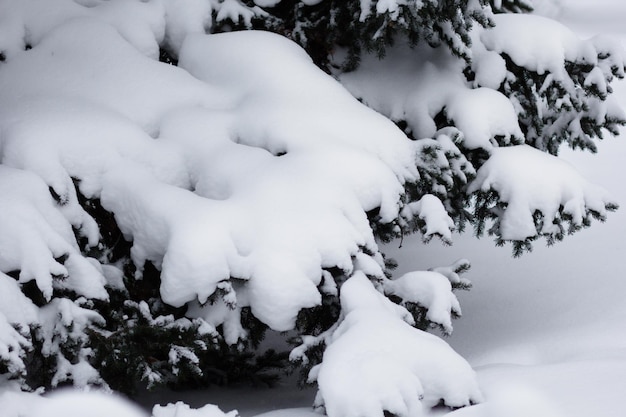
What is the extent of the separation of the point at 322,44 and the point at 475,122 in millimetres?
1370

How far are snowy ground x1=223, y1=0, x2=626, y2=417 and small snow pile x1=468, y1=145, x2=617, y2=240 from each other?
83 centimetres

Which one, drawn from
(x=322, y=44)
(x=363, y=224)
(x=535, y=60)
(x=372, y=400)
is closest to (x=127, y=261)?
(x=363, y=224)

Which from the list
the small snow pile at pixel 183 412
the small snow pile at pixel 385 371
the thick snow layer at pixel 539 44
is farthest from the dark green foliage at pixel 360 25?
the small snow pile at pixel 183 412

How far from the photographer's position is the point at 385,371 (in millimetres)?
3148

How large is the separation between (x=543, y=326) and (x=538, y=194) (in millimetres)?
1290

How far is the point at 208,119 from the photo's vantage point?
4410mm

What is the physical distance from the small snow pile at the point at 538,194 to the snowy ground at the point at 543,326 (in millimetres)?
834

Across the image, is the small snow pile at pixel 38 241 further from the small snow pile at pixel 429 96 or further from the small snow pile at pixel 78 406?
the small snow pile at pixel 429 96

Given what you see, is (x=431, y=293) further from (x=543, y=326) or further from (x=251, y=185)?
(x=543, y=326)

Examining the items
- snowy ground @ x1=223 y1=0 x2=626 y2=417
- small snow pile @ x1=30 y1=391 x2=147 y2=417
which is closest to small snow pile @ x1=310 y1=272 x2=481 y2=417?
snowy ground @ x1=223 y1=0 x2=626 y2=417

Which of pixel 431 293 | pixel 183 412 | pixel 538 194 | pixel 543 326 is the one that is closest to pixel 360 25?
pixel 538 194

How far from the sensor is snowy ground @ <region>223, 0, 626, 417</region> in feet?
10.5

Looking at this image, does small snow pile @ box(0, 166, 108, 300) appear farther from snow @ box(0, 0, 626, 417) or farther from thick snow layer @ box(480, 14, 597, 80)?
thick snow layer @ box(480, 14, 597, 80)

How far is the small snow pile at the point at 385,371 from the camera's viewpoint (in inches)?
121
